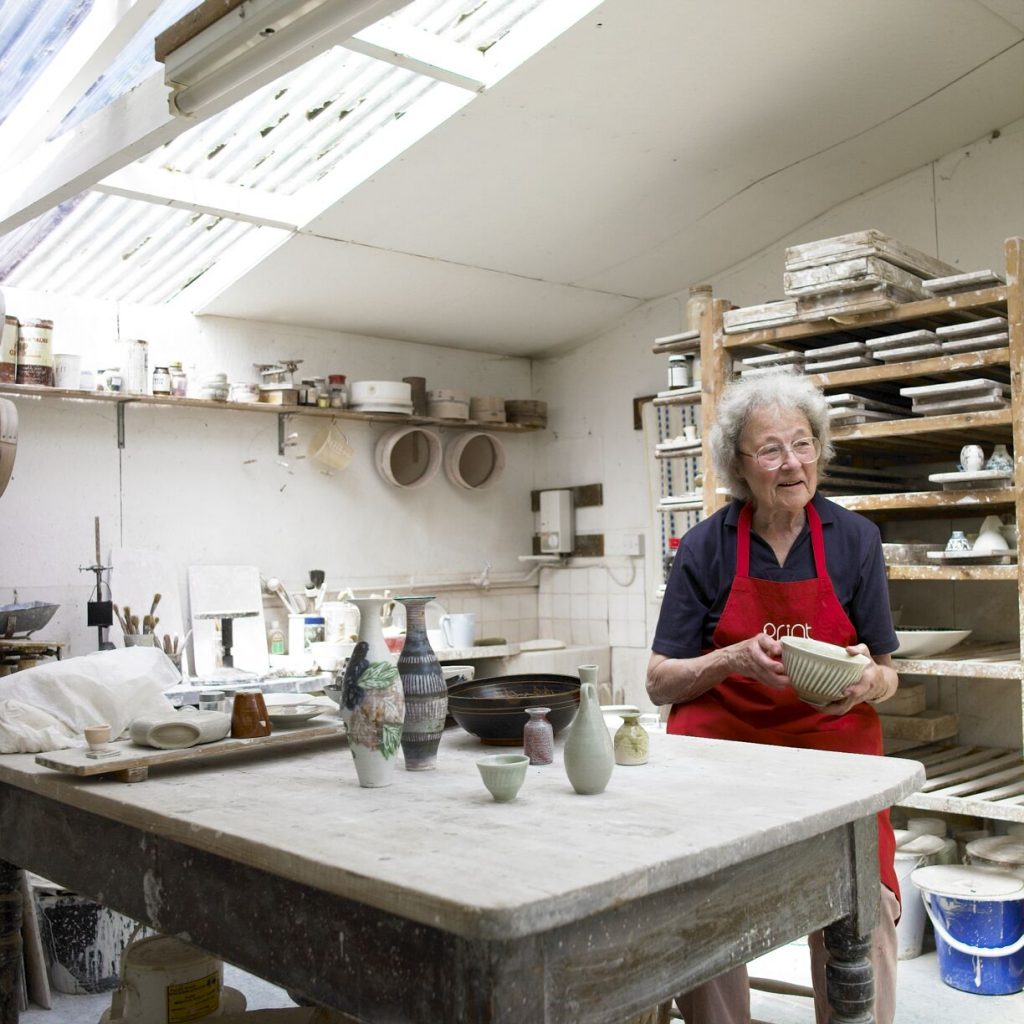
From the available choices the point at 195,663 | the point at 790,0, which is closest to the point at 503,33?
the point at 790,0

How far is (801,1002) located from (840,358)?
232 cm

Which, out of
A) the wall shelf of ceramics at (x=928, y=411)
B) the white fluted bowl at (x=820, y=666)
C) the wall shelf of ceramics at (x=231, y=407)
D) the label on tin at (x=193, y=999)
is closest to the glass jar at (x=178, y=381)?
the wall shelf of ceramics at (x=231, y=407)

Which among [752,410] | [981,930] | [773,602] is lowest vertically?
[981,930]

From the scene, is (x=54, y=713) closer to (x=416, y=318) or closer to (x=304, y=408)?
(x=304, y=408)

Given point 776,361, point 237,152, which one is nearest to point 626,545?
point 776,361

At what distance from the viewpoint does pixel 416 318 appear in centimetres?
607

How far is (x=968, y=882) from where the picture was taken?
3.73 metres

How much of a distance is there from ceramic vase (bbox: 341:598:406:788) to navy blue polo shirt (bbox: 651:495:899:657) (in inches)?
38.9

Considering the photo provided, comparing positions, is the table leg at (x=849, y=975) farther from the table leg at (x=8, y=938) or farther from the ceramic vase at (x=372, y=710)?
the table leg at (x=8, y=938)

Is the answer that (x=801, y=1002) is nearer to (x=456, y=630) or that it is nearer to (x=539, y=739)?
(x=539, y=739)

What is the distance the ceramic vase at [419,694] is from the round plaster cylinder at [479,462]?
4.44m

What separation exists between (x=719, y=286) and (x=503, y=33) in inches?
88.6

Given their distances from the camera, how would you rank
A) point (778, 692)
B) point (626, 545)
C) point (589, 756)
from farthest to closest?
point (626, 545) < point (778, 692) < point (589, 756)

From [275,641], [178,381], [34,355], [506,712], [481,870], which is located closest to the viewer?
[481,870]
